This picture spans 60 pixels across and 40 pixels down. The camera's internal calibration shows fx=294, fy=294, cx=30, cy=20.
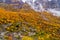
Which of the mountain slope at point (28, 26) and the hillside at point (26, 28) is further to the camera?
the mountain slope at point (28, 26)

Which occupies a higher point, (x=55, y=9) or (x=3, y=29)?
(x=3, y=29)

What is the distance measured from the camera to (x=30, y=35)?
33.7 meters

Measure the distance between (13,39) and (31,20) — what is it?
30.9ft

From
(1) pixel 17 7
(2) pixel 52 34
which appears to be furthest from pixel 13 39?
(1) pixel 17 7

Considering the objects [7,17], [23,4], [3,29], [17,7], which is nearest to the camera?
[3,29]

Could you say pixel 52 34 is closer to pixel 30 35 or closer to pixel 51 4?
pixel 30 35

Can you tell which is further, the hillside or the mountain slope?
the mountain slope

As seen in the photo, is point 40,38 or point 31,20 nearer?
point 40,38

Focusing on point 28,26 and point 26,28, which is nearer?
point 26,28

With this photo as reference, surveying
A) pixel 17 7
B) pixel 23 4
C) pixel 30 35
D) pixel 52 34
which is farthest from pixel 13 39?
pixel 23 4

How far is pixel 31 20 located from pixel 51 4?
2160 centimetres

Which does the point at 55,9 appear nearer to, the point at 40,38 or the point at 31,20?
the point at 31,20

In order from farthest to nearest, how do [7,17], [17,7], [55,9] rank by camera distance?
1. [55,9]
2. [17,7]
3. [7,17]

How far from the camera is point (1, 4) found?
51969 millimetres
